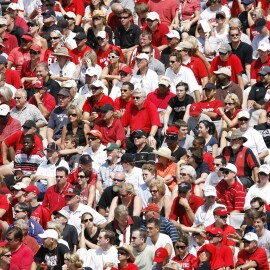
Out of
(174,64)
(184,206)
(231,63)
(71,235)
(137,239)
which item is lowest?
(71,235)

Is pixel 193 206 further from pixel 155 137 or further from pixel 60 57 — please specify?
pixel 60 57

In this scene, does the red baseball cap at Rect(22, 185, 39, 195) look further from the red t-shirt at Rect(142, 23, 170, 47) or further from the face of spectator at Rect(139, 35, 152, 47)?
the red t-shirt at Rect(142, 23, 170, 47)

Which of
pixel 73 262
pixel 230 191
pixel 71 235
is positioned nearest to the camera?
pixel 73 262

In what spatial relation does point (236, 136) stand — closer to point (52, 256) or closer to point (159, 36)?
point (52, 256)

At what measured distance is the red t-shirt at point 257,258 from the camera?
19.7 m

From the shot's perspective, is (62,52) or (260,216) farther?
(62,52)

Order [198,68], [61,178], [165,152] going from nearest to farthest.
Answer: [61,178]
[165,152]
[198,68]

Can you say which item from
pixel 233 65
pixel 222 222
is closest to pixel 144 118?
pixel 233 65

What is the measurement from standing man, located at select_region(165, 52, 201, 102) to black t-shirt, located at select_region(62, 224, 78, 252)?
181 inches

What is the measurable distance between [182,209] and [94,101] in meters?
3.67

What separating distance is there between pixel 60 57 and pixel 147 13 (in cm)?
218

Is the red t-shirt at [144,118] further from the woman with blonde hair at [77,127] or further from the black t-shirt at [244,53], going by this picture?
the black t-shirt at [244,53]

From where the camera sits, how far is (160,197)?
846 inches

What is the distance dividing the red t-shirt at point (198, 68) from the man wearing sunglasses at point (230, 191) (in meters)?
4.10
